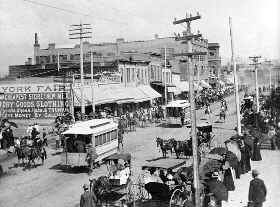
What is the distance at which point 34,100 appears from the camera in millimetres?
43000

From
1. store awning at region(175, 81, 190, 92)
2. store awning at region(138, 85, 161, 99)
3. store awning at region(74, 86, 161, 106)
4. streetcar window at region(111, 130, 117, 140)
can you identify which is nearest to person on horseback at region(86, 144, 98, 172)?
streetcar window at region(111, 130, 117, 140)

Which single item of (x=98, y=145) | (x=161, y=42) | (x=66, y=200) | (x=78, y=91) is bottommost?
(x=66, y=200)

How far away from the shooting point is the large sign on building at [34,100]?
138 ft

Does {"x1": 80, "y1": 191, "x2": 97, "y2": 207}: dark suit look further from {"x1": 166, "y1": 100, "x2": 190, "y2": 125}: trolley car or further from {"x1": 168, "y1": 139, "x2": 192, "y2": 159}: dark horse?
{"x1": 166, "y1": 100, "x2": 190, "y2": 125}: trolley car

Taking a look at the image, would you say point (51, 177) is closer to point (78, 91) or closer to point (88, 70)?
point (78, 91)

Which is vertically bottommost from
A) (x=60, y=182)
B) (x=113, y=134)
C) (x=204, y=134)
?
(x=60, y=182)

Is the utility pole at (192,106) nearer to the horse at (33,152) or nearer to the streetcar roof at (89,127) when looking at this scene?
the streetcar roof at (89,127)

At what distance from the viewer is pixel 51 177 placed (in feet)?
67.8

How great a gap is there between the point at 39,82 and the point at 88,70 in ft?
32.5

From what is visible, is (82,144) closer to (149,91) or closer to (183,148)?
(183,148)

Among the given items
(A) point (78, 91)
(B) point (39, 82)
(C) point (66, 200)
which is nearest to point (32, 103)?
(B) point (39, 82)

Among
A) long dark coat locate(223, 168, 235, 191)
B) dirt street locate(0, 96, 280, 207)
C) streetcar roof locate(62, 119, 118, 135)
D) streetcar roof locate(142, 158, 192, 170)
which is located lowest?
dirt street locate(0, 96, 280, 207)

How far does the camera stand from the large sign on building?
42000mm

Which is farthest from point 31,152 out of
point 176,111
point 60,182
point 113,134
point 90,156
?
point 176,111
